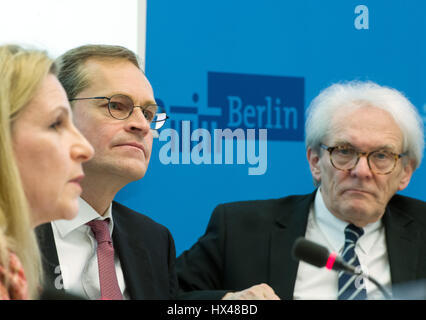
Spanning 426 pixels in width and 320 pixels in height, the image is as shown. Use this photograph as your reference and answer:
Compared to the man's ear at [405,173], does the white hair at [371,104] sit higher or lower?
higher

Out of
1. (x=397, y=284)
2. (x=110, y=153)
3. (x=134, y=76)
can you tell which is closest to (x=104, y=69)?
(x=134, y=76)

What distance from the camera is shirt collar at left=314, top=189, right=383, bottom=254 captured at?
242cm

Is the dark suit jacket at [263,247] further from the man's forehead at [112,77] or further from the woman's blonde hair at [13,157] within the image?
the woman's blonde hair at [13,157]

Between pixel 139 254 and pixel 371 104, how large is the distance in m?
1.14

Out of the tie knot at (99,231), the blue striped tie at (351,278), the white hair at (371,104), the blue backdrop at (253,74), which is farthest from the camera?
the blue backdrop at (253,74)

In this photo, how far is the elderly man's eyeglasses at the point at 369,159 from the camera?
8.02ft

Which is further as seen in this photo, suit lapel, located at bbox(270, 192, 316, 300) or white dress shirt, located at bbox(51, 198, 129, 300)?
suit lapel, located at bbox(270, 192, 316, 300)

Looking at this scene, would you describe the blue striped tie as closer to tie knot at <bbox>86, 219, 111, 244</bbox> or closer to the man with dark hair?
the man with dark hair

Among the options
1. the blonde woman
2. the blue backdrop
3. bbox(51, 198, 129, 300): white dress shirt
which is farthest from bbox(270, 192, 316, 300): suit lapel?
the blonde woman

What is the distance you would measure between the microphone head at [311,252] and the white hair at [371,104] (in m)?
1.04

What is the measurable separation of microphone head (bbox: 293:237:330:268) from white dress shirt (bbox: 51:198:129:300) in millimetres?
714

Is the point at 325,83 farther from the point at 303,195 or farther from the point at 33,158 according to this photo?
the point at 33,158

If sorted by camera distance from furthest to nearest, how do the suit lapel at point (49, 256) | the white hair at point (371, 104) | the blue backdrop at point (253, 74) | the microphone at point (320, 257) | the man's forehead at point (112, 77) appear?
1. the blue backdrop at point (253, 74)
2. the white hair at point (371, 104)
3. the man's forehead at point (112, 77)
4. the suit lapel at point (49, 256)
5. the microphone at point (320, 257)

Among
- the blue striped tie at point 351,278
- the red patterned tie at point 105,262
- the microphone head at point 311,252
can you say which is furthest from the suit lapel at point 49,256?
the blue striped tie at point 351,278
